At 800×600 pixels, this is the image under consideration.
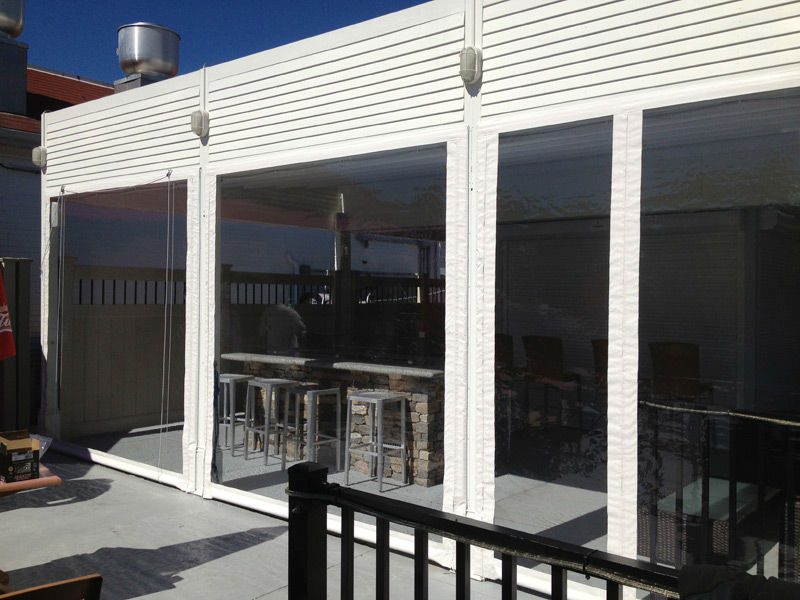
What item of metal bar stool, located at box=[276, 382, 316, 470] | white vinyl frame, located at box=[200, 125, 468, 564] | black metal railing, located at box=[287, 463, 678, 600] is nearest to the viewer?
black metal railing, located at box=[287, 463, 678, 600]

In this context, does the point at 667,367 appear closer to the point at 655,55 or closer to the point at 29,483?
the point at 655,55

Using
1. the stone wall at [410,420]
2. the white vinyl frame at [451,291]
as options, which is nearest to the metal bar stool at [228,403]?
the stone wall at [410,420]

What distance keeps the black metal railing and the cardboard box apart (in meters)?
1.99

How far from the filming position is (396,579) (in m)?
3.51

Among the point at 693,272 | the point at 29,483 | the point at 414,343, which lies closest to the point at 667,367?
the point at 693,272

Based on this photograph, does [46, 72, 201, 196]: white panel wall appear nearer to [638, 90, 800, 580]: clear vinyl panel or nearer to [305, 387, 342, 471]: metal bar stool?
[305, 387, 342, 471]: metal bar stool

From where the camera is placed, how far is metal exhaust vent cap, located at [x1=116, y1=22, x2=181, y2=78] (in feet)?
22.7

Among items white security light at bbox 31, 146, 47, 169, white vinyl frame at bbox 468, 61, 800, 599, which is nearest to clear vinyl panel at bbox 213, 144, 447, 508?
white vinyl frame at bbox 468, 61, 800, 599

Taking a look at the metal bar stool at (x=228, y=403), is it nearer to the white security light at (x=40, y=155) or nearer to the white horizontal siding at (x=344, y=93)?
the white horizontal siding at (x=344, y=93)

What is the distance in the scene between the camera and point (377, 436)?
4.80 m

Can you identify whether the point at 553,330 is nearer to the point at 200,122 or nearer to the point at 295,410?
the point at 295,410

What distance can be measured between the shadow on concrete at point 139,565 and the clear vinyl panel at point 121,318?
1.91m

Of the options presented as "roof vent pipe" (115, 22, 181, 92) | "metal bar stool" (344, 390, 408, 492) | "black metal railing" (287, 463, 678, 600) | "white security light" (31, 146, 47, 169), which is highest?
"roof vent pipe" (115, 22, 181, 92)

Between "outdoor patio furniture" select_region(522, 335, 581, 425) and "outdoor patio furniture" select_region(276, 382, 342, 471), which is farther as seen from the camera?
"outdoor patio furniture" select_region(276, 382, 342, 471)
